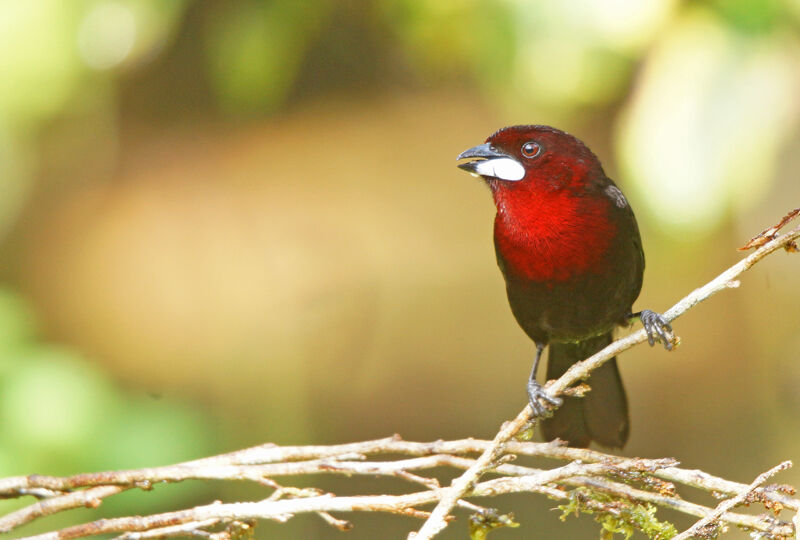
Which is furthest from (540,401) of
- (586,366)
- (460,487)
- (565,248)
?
(460,487)

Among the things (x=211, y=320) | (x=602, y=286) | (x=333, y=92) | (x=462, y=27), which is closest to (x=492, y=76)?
(x=462, y=27)

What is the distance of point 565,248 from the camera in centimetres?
223

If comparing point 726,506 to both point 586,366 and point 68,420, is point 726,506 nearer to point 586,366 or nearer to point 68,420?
point 586,366

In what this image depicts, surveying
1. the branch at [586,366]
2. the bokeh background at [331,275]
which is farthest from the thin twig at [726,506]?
the bokeh background at [331,275]

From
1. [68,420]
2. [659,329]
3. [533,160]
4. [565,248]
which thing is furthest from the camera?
[68,420]

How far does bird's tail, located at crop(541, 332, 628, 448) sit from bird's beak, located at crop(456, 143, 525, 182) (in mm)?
585

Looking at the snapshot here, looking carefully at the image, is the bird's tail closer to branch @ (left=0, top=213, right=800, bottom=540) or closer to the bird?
the bird

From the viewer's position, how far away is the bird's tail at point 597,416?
243 centimetres

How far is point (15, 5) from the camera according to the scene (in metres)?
3.14

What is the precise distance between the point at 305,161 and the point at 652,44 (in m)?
3.67

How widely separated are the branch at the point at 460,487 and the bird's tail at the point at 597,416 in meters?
0.77

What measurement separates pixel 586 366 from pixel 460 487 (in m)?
0.28

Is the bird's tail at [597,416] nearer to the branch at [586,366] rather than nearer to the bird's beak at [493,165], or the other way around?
the bird's beak at [493,165]

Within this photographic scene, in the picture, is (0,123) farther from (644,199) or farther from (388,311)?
(388,311)
